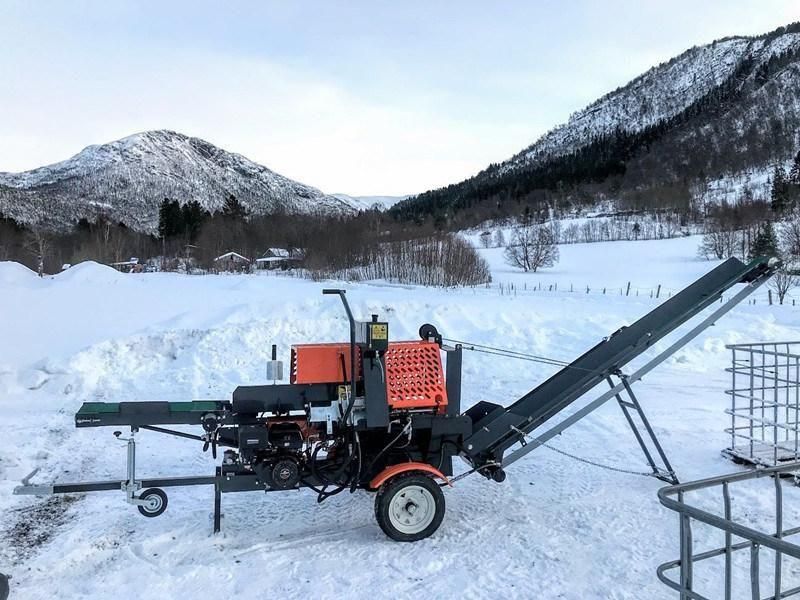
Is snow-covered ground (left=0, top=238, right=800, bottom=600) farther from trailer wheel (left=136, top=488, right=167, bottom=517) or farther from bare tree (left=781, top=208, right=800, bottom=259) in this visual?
bare tree (left=781, top=208, right=800, bottom=259)

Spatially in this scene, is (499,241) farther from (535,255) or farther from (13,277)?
(13,277)

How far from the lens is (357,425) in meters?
4.29

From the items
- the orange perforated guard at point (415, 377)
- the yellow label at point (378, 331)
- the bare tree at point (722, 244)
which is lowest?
the orange perforated guard at point (415, 377)

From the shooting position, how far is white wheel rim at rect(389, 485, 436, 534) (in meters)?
4.29

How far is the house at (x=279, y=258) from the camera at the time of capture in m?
63.6

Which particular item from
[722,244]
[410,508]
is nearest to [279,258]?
[722,244]

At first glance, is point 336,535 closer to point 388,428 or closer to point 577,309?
point 388,428

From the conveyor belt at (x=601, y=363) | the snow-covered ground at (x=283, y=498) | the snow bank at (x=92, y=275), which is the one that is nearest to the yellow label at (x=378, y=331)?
the conveyor belt at (x=601, y=363)

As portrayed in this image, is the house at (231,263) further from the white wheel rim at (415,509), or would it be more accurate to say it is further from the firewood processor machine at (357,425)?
the white wheel rim at (415,509)

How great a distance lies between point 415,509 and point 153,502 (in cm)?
200

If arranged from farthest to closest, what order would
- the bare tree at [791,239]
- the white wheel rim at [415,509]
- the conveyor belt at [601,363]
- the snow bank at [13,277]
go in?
the bare tree at [791,239] → the snow bank at [13,277] → the conveyor belt at [601,363] → the white wheel rim at [415,509]

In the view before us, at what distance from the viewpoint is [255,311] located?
12859 mm

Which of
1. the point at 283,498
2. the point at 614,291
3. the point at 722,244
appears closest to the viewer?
the point at 283,498

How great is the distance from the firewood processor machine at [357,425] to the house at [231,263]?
2079 inches
